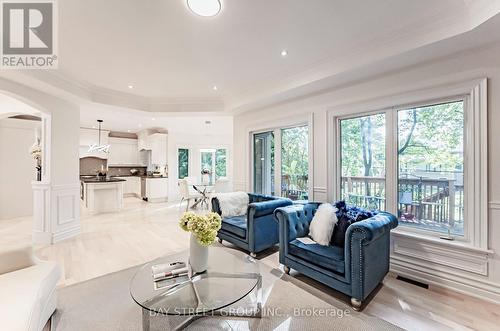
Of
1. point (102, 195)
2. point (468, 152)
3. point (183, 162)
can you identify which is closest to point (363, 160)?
point (468, 152)

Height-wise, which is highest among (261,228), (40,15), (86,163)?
(40,15)

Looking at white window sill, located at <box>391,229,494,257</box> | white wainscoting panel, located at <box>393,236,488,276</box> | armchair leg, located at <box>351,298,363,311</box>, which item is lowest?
armchair leg, located at <box>351,298,363,311</box>

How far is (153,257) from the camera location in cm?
313

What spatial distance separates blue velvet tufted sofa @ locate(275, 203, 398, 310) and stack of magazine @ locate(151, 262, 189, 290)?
1.21 m

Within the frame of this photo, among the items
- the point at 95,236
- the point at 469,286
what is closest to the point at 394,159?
the point at 469,286

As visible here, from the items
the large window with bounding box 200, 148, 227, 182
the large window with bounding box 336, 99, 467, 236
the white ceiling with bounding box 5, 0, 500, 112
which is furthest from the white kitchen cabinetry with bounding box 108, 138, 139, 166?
the large window with bounding box 336, 99, 467, 236

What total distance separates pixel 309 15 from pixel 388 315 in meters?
2.82

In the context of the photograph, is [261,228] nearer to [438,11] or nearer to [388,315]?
[388,315]

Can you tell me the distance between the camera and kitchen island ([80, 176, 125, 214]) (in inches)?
228

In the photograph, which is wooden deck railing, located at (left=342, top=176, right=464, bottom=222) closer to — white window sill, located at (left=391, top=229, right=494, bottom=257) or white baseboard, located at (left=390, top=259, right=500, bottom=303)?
white window sill, located at (left=391, top=229, right=494, bottom=257)

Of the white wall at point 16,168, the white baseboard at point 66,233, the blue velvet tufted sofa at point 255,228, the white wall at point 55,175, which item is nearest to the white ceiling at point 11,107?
the white wall at point 55,175

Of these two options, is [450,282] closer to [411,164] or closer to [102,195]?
[411,164]

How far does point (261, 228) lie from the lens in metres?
3.11

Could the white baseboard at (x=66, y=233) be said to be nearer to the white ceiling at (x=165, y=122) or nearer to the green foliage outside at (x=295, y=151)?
the white ceiling at (x=165, y=122)
